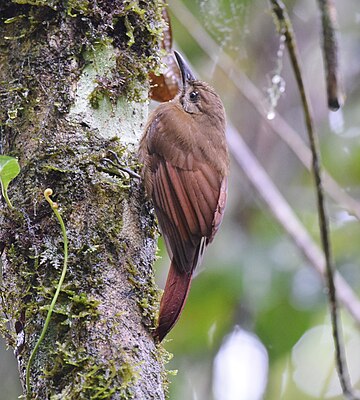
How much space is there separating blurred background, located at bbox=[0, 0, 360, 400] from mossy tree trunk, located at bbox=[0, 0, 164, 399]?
86cm

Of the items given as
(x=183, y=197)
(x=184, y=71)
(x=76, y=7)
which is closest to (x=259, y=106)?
A: (x=184, y=71)

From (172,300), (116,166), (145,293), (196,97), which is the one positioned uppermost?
(116,166)

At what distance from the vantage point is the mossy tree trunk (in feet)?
6.17

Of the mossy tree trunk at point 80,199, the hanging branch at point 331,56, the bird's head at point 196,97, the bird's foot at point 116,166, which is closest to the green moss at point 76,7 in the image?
the mossy tree trunk at point 80,199

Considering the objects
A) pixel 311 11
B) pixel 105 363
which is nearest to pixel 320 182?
pixel 105 363

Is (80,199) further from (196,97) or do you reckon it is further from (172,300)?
(196,97)

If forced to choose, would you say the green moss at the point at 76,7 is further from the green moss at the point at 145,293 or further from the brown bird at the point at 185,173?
the green moss at the point at 145,293

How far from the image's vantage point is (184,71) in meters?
3.13

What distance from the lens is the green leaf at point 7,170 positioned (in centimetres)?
194

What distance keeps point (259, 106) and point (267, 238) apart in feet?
2.51

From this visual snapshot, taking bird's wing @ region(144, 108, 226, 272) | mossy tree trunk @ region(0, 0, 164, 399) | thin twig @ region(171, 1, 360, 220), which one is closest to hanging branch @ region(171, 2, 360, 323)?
thin twig @ region(171, 1, 360, 220)

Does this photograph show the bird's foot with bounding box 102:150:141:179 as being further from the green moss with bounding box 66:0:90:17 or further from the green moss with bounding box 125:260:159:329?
the green moss with bounding box 66:0:90:17

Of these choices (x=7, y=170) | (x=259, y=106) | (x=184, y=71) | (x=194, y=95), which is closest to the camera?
(x=7, y=170)

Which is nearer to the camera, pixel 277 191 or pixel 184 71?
pixel 184 71
